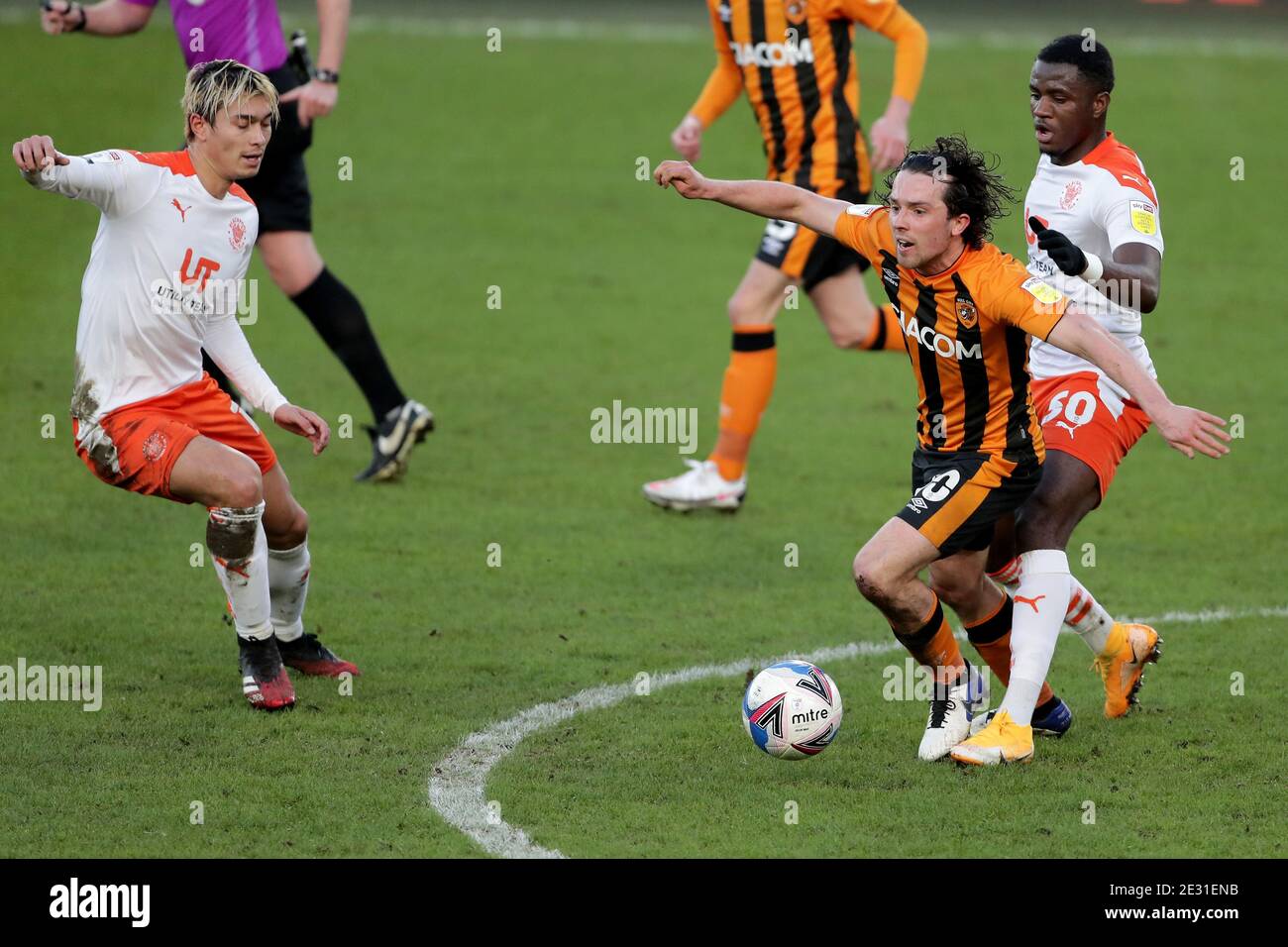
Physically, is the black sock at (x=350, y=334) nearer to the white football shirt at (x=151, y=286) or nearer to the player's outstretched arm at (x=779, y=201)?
the white football shirt at (x=151, y=286)

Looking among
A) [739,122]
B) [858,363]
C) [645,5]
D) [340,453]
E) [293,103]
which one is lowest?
[340,453]

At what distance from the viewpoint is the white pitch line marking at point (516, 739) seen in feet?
16.5

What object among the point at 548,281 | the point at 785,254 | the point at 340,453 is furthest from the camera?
the point at 548,281

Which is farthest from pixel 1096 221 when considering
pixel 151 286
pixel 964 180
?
pixel 151 286

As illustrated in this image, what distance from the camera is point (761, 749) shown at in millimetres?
5660

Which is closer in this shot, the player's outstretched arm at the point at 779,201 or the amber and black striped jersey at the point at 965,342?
the amber and black striped jersey at the point at 965,342

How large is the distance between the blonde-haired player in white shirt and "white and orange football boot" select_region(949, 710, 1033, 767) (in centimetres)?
226

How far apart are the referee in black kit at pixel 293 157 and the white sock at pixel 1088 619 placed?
4.08 meters

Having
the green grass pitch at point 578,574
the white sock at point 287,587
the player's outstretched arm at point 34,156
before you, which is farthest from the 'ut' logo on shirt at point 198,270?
the green grass pitch at point 578,574

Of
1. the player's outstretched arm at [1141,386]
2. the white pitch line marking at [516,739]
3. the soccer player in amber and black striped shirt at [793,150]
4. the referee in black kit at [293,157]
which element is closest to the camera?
the player's outstretched arm at [1141,386]

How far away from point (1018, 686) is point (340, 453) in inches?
201

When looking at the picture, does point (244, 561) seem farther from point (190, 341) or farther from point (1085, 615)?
point (1085, 615)

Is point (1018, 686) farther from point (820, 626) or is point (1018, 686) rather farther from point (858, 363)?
point (858, 363)

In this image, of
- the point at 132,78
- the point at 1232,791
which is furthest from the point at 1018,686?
the point at 132,78
